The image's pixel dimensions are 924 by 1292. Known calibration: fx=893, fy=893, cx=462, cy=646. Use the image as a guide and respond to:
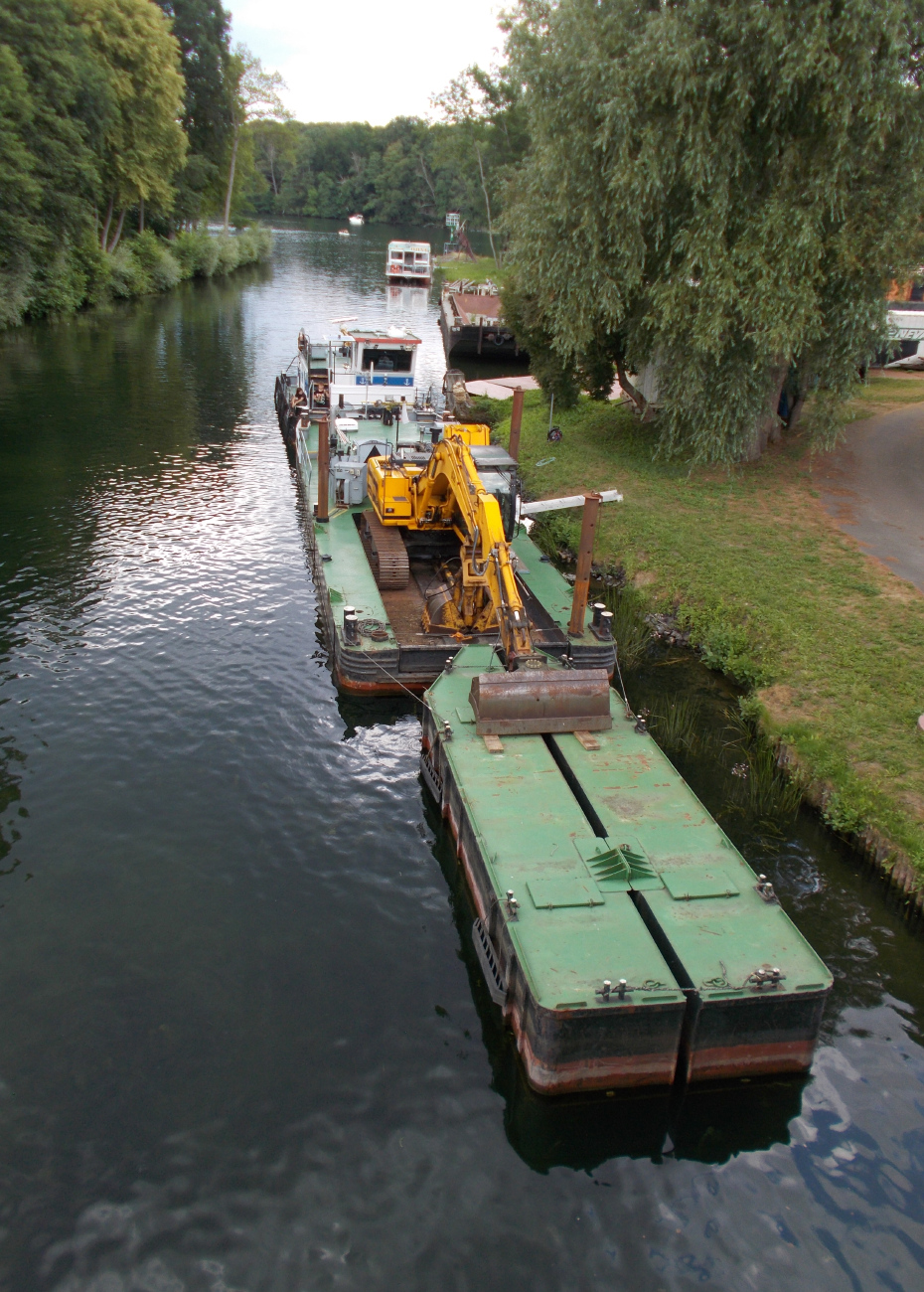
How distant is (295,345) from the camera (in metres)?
54.3

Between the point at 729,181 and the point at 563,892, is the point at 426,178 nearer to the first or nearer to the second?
the point at 729,181

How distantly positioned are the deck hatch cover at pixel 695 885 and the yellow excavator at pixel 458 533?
475 centimetres

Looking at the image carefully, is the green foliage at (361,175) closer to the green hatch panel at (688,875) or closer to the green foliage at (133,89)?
the green foliage at (133,89)

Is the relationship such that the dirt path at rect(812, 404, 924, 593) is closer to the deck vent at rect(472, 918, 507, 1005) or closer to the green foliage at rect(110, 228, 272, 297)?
the deck vent at rect(472, 918, 507, 1005)

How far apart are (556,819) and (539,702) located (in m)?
2.55

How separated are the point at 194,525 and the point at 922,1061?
22.7 m

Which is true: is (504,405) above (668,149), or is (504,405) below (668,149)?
below

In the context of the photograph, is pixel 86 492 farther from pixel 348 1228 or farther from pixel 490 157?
pixel 490 157

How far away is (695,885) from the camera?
36.7 ft

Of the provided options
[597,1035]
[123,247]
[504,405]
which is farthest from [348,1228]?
[123,247]

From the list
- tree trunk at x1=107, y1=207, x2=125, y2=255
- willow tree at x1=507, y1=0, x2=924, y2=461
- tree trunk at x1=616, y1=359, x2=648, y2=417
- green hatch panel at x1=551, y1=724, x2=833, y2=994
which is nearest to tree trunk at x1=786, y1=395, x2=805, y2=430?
willow tree at x1=507, y1=0, x2=924, y2=461

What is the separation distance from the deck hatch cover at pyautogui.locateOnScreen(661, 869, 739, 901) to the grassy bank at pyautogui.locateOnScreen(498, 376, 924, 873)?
3.85 m

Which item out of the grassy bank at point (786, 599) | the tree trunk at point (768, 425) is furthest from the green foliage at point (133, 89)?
the tree trunk at point (768, 425)

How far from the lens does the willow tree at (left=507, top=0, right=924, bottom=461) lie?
2070cm
